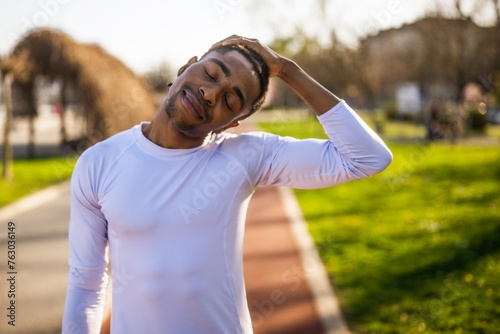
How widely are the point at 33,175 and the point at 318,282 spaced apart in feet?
33.3

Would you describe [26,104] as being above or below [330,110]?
below

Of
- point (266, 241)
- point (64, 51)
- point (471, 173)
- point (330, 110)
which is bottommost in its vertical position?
point (471, 173)

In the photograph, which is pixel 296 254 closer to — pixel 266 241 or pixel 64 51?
pixel 266 241

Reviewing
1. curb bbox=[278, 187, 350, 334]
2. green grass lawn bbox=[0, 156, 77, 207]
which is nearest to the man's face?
curb bbox=[278, 187, 350, 334]

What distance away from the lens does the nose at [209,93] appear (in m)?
1.59

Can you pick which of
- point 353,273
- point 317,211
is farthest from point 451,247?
point 317,211

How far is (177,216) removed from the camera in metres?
1.53

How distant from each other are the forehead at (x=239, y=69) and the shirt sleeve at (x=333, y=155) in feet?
0.78

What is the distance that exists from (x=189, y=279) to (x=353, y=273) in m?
4.20

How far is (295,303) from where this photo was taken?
4.64m

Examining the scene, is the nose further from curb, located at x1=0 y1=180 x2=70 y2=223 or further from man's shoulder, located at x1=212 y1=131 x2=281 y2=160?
curb, located at x1=0 y1=180 x2=70 y2=223

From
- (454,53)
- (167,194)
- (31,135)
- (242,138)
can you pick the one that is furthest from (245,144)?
(454,53)

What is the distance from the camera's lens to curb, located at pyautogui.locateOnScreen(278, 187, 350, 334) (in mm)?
4121

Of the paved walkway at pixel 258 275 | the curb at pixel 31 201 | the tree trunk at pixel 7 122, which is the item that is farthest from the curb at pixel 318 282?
the tree trunk at pixel 7 122
